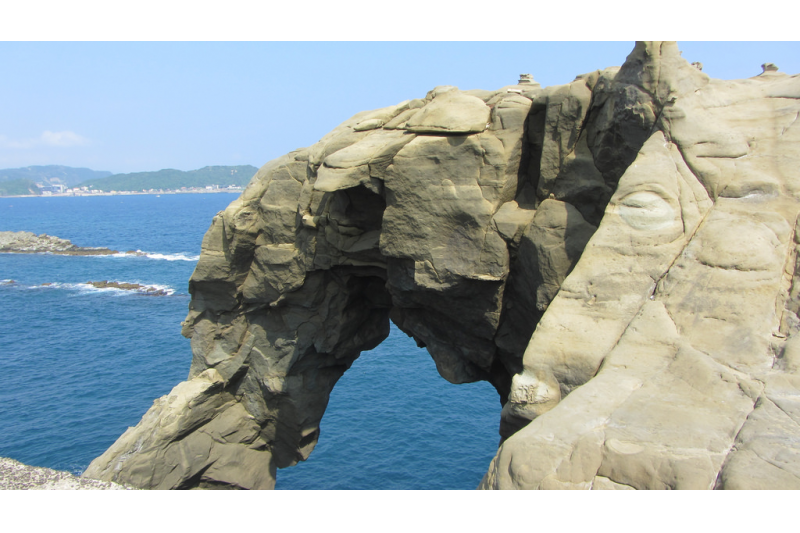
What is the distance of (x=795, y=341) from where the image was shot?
6863 mm

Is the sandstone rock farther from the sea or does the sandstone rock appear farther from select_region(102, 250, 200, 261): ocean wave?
select_region(102, 250, 200, 261): ocean wave

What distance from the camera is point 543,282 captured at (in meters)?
13.1

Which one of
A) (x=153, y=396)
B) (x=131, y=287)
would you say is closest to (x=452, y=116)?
(x=153, y=396)

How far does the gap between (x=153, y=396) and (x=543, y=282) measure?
28.7m

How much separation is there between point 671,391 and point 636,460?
1.38 metres

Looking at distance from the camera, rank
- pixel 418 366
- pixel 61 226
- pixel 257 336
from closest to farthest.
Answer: pixel 257 336, pixel 418 366, pixel 61 226

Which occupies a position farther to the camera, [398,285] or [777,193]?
[398,285]

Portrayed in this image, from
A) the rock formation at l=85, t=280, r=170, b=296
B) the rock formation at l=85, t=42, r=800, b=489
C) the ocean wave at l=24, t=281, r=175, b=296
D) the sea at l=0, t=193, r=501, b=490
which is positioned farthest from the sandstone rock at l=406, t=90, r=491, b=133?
the rock formation at l=85, t=280, r=170, b=296

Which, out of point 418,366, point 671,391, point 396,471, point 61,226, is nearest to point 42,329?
point 418,366

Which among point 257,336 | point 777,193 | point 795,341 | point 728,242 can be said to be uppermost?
point 777,193

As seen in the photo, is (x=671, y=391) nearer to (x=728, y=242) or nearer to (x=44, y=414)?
(x=728, y=242)

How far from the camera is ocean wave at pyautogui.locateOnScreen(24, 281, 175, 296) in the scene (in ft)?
191

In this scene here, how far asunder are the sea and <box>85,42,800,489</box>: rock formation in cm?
833

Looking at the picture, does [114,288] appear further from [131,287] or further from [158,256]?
[158,256]
